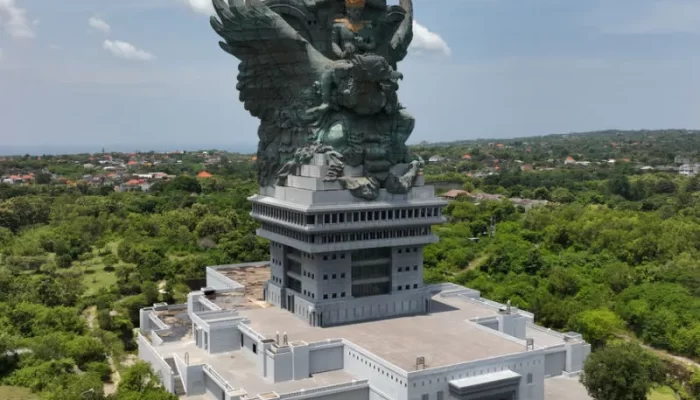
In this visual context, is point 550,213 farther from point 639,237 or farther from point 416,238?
point 416,238

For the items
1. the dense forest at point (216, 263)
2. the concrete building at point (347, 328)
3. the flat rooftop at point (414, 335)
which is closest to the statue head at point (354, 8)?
the concrete building at point (347, 328)

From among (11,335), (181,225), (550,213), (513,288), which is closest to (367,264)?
(513,288)

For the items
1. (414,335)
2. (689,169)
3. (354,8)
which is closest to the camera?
(414,335)

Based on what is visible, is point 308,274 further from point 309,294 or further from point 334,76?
point 334,76

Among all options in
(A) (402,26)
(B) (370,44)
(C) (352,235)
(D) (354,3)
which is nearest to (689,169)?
(A) (402,26)

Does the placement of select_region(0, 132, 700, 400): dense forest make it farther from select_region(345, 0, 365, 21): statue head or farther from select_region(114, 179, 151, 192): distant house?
select_region(345, 0, 365, 21): statue head
